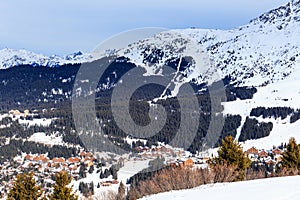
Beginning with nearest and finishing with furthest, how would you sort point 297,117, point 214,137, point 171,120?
point 214,137 → point 297,117 → point 171,120

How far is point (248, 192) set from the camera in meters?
23.2

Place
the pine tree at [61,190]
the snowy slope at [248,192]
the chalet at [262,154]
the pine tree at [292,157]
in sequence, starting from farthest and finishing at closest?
the chalet at [262,154], the pine tree at [292,157], the pine tree at [61,190], the snowy slope at [248,192]

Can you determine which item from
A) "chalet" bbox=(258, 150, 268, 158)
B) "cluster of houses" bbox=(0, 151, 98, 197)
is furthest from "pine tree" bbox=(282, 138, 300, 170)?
"chalet" bbox=(258, 150, 268, 158)

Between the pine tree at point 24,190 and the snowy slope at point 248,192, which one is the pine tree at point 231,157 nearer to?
the snowy slope at point 248,192

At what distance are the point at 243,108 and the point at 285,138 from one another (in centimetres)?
4781

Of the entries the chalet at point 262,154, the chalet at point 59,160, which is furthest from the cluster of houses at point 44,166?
the chalet at point 262,154

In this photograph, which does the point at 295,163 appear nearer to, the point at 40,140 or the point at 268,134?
the point at 268,134

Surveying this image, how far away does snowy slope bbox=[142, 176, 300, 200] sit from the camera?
70.3 ft

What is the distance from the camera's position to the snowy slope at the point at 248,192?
21.4 m

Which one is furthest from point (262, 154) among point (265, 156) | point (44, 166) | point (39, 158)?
point (39, 158)

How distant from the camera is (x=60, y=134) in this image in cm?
18112

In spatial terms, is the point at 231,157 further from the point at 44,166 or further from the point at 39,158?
the point at 39,158

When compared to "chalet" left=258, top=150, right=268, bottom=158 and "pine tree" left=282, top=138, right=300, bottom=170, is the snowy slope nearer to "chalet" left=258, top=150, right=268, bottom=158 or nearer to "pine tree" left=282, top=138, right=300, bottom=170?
"pine tree" left=282, top=138, right=300, bottom=170

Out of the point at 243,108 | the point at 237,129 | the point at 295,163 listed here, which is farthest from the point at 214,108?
the point at 295,163
